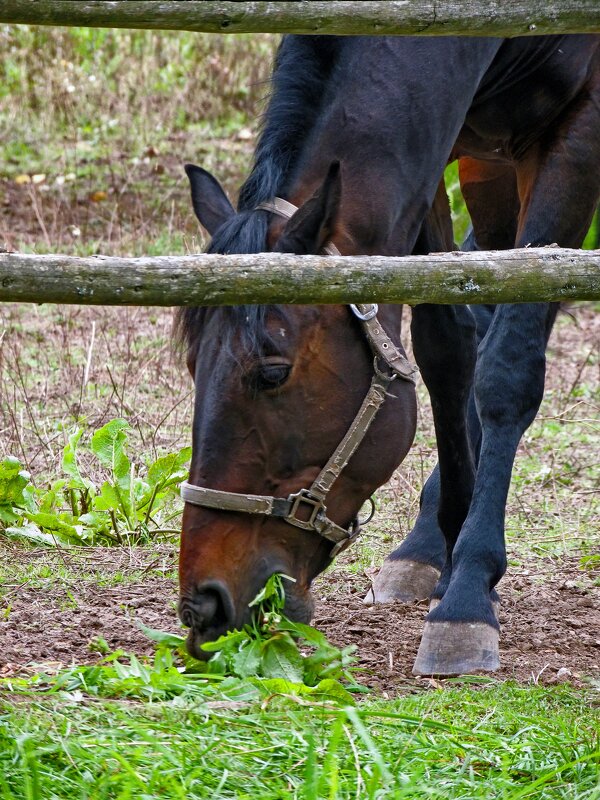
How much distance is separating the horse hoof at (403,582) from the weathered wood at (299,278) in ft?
7.16

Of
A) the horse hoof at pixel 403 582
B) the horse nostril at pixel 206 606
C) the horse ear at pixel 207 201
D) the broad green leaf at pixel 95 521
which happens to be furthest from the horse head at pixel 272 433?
the broad green leaf at pixel 95 521

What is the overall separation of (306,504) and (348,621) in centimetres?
91

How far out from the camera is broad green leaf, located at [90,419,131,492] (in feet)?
15.5

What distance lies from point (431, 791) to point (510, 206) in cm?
329

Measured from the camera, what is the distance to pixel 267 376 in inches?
124

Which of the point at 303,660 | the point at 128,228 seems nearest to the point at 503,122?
the point at 303,660

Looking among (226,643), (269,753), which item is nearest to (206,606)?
(226,643)

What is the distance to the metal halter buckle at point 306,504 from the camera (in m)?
3.20

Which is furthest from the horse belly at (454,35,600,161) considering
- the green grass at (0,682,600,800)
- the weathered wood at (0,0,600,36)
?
the green grass at (0,682,600,800)

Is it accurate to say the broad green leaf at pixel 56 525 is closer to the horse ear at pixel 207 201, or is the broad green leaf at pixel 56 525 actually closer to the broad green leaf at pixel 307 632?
the horse ear at pixel 207 201

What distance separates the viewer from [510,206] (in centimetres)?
494

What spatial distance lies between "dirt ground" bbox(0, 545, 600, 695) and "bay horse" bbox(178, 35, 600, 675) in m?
0.19

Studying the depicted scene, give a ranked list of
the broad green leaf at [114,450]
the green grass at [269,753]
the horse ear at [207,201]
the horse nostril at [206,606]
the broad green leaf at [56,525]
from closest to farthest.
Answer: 1. the green grass at [269,753]
2. the horse nostril at [206,606]
3. the horse ear at [207,201]
4. the broad green leaf at [56,525]
5. the broad green leaf at [114,450]

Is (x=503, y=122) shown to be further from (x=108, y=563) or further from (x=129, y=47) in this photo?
(x=129, y=47)
